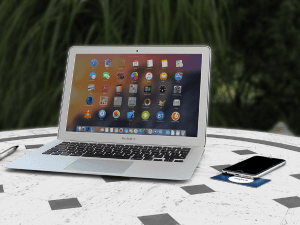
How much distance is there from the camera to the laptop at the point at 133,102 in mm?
967

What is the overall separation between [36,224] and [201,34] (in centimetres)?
177

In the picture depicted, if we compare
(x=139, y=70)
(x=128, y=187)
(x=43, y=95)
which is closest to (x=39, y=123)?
(x=43, y=95)

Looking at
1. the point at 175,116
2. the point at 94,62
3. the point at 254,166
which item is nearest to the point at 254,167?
the point at 254,166

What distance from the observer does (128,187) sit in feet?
2.32

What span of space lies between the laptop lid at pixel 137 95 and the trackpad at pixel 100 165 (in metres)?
0.19

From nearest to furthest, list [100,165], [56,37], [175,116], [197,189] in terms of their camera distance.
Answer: [197,189], [100,165], [175,116], [56,37]

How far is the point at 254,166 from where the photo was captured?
817 mm

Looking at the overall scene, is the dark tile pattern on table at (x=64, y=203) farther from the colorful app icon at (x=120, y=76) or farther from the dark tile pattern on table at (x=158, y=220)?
the colorful app icon at (x=120, y=76)

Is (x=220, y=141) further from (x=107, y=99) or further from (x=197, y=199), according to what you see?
(x=197, y=199)

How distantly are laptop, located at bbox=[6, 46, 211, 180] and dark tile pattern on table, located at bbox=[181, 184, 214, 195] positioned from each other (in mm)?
173

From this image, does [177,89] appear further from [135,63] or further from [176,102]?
[135,63]

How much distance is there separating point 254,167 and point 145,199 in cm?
31

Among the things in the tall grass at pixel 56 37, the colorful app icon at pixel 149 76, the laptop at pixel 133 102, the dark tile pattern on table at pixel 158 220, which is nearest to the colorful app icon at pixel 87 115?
the laptop at pixel 133 102

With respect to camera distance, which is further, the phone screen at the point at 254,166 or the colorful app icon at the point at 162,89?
the colorful app icon at the point at 162,89
